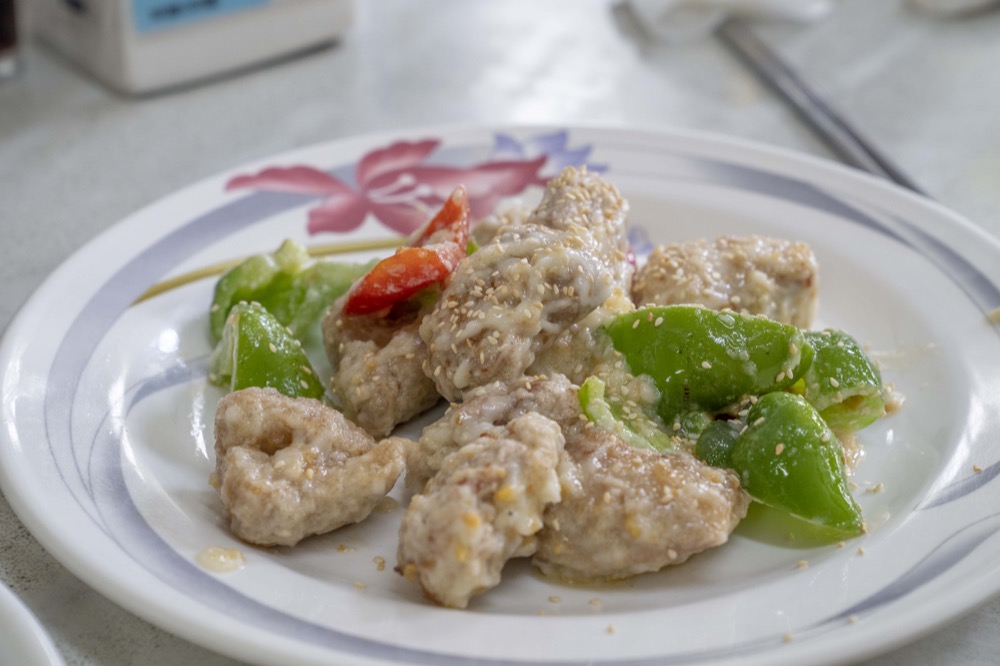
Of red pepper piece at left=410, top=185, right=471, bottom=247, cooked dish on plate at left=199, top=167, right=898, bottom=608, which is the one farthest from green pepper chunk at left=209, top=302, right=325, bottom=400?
red pepper piece at left=410, top=185, right=471, bottom=247

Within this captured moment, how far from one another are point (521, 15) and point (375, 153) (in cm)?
231

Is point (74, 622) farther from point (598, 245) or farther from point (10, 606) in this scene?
point (598, 245)

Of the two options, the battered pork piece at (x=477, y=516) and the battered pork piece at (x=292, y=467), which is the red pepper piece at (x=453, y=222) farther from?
the battered pork piece at (x=477, y=516)

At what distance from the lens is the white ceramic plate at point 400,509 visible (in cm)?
172

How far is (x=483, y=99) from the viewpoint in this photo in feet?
14.8

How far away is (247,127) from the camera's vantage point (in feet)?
13.7

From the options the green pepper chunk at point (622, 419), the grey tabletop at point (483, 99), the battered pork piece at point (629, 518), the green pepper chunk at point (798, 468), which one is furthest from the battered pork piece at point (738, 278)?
the grey tabletop at point (483, 99)

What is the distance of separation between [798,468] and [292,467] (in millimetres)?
943

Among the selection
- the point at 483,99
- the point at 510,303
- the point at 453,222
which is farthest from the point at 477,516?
the point at 483,99

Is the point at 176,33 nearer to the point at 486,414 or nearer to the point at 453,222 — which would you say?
the point at 453,222

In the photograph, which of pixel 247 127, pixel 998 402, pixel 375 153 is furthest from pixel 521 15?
pixel 998 402

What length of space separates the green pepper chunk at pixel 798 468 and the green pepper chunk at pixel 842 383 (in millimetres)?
200

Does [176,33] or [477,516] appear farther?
[176,33]

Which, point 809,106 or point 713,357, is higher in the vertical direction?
point 713,357
